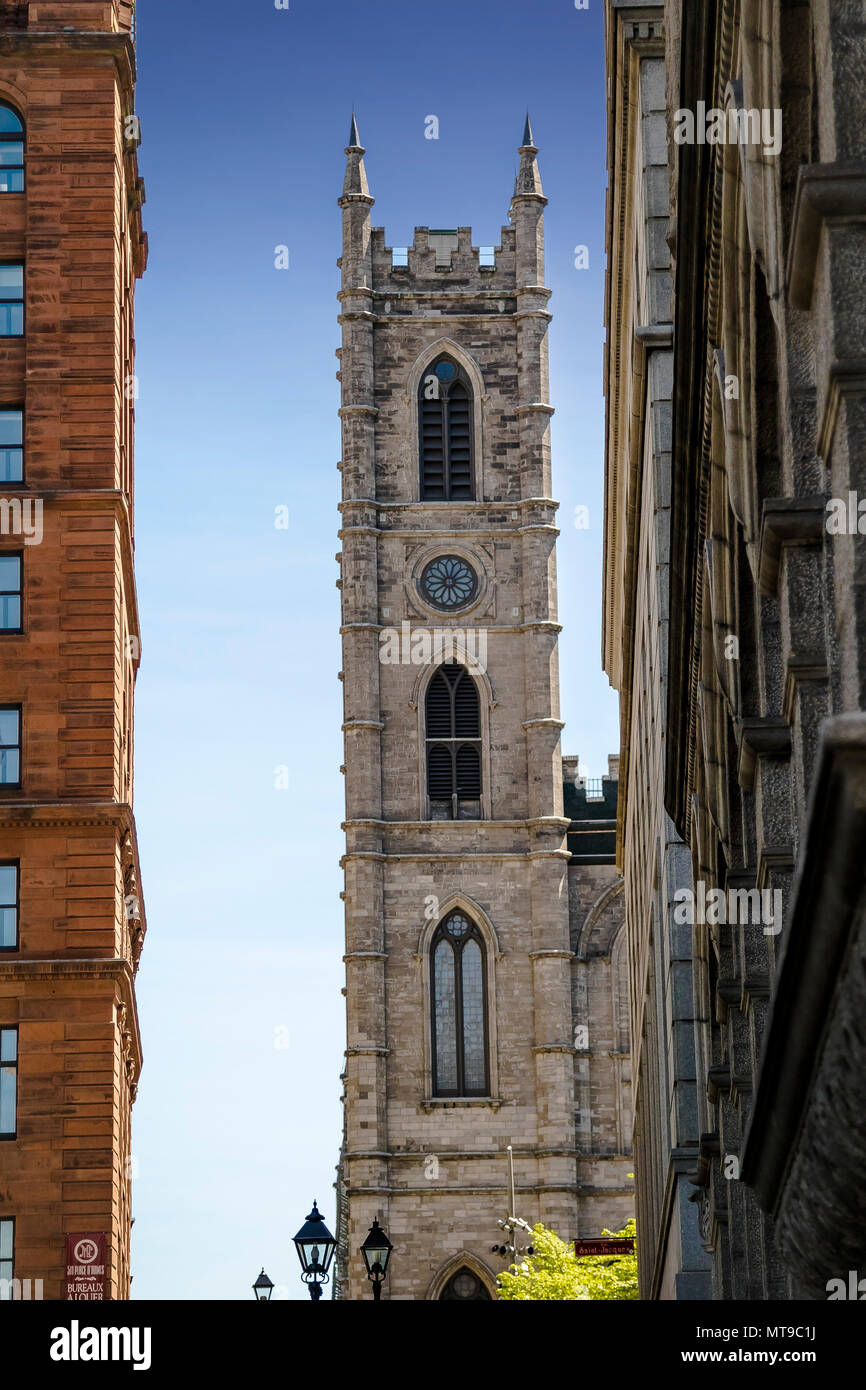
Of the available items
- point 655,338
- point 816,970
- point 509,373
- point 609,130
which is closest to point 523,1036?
point 509,373

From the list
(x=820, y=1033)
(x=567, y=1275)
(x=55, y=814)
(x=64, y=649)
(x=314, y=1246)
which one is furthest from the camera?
(x=567, y=1275)

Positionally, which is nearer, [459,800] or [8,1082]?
[8,1082]

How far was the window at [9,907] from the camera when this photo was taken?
3578cm

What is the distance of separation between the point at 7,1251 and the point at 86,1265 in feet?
3.80

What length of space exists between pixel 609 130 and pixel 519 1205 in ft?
150

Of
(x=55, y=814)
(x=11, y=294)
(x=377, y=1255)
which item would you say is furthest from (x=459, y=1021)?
(x=377, y=1255)

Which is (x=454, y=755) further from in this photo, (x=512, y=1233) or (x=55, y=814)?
(x=55, y=814)

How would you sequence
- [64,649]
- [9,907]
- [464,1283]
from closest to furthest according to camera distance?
[9,907] → [64,649] → [464,1283]

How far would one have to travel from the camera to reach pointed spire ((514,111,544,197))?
83.5m

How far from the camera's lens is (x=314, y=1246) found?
24.8m

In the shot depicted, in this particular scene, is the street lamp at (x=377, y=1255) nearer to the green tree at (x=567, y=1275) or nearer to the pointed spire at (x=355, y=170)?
the green tree at (x=567, y=1275)

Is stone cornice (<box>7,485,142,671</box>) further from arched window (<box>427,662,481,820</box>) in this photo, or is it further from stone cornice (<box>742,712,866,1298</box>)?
arched window (<box>427,662,481,820</box>)

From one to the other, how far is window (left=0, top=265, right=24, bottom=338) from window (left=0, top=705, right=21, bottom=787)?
21.4 feet

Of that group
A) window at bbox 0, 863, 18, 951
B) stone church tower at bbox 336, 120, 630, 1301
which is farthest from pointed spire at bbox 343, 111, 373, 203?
window at bbox 0, 863, 18, 951
